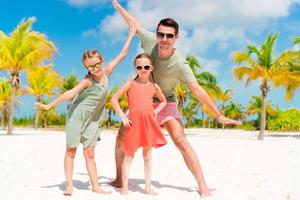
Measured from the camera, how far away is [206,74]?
1268 inches

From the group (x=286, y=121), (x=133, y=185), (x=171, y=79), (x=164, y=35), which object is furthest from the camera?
(x=286, y=121)

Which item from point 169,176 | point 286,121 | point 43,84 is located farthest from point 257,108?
point 169,176

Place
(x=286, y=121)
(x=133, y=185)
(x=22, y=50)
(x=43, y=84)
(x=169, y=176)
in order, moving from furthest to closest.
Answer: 1. (x=286, y=121)
2. (x=43, y=84)
3. (x=22, y=50)
4. (x=169, y=176)
5. (x=133, y=185)

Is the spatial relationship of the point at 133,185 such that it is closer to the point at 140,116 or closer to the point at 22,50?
the point at 140,116

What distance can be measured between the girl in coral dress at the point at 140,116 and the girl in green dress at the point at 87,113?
0.29m

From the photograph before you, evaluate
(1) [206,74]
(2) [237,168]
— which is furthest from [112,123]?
(2) [237,168]

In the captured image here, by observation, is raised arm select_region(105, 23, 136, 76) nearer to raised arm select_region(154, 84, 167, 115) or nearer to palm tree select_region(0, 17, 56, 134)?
raised arm select_region(154, 84, 167, 115)

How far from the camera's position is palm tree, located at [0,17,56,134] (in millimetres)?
23156

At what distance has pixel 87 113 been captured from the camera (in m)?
5.41

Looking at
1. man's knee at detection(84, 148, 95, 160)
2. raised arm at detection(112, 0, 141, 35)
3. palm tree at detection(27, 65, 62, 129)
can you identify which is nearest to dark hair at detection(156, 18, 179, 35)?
raised arm at detection(112, 0, 141, 35)

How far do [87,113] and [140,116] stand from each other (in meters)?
0.65

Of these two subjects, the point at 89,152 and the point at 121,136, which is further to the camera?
the point at 121,136

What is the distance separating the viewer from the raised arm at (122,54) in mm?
5738

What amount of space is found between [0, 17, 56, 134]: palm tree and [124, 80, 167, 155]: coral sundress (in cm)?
1878
